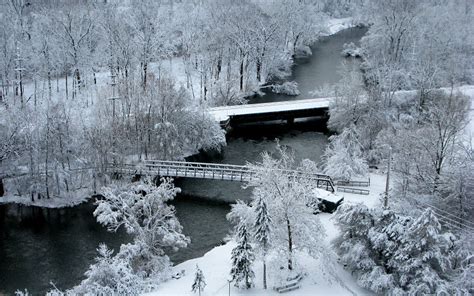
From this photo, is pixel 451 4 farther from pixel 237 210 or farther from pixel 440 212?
pixel 237 210

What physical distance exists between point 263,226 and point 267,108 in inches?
1330

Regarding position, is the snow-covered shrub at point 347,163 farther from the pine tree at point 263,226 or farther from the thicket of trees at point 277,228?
the pine tree at point 263,226

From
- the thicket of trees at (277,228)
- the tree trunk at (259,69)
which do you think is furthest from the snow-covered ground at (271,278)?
the tree trunk at (259,69)

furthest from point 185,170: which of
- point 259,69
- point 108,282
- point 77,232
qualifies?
point 259,69

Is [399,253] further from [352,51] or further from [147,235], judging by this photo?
[352,51]

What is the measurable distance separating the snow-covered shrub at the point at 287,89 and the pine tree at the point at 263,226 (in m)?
44.3

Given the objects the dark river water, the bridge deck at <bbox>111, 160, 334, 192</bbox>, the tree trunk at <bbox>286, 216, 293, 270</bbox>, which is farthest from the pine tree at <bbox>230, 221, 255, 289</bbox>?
the bridge deck at <bbox>111, 160, 334, 192</bbox>

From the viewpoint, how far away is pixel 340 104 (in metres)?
58.6

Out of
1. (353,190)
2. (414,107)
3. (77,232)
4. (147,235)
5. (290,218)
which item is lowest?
(77,232)

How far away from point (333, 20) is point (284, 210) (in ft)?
315

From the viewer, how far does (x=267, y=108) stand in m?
64.8

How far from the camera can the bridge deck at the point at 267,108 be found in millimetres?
62438

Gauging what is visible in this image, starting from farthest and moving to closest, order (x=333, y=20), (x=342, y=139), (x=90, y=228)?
(x=333, y=20) → (x=342, y=139) → (x=90, y=228)

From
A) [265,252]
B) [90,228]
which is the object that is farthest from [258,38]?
[265,252]
